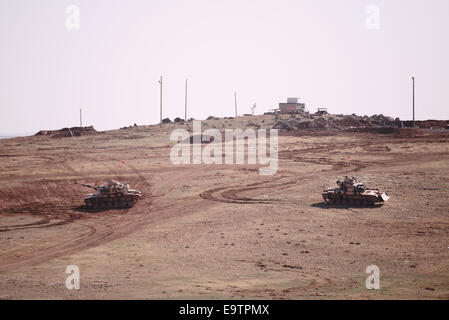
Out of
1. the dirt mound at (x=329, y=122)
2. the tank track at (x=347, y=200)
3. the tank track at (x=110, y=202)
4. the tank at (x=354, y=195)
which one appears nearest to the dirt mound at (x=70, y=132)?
the dirt mound at (x=329, y=122)

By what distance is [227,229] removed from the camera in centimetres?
2538

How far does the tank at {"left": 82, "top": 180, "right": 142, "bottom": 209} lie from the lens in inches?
1265

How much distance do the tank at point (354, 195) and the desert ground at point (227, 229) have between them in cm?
56

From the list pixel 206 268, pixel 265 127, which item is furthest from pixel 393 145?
pixel 206 268

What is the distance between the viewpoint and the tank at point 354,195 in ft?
95.7

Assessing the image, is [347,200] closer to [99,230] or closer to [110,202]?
[99,230]

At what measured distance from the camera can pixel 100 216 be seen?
3059cm

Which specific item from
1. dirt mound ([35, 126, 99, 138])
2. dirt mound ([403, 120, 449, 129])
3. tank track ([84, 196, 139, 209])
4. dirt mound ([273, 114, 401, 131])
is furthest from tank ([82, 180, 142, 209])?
dirt mound ([403, 120, 449, 129])

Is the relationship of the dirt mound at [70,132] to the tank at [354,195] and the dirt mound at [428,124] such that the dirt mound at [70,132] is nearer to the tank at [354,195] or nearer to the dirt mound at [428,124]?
the dirt mound at [428,124]

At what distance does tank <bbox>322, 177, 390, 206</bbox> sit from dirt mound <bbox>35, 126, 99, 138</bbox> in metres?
53.7

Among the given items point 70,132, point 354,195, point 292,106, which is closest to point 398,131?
point 292,106

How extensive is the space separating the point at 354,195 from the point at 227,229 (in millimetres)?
8467

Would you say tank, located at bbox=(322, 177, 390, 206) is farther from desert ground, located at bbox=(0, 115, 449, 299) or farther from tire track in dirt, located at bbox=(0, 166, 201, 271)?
tire track in dirt, located at bbox=(0, 166, 201, 271)
